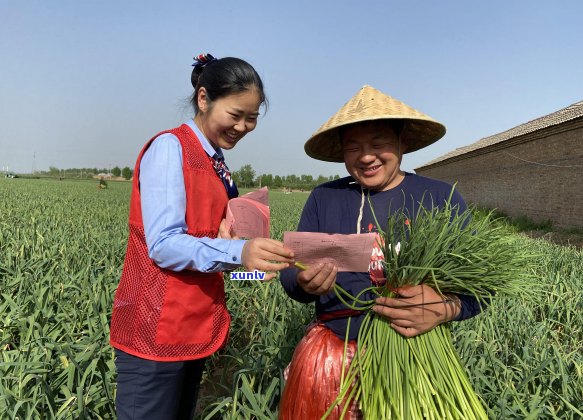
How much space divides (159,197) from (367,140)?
0.64 meters

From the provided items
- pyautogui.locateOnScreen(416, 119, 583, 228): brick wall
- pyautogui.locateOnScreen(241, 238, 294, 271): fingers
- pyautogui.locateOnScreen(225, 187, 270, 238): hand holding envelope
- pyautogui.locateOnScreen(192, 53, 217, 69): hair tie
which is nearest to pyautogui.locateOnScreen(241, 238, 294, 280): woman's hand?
pyautogui.locateOnScreen(241, 238, 294, 271): fingers

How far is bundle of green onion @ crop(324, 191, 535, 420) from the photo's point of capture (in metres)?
1.01

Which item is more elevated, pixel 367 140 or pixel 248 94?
pixel 248 94

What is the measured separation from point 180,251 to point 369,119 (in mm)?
655

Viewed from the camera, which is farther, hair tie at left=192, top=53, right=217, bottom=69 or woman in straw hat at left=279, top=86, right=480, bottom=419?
hair tie at left=192, top=53, right=217, bottom=69

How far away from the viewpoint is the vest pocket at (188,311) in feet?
3.74

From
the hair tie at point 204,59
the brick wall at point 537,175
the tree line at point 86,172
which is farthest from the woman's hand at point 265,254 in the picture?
the tree line at point 86,172

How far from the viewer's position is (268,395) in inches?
62.7

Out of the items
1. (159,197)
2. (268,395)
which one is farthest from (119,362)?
(268,395)

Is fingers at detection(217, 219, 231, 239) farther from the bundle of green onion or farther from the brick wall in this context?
the brick wall

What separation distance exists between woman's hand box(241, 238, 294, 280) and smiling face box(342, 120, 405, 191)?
16.8 inches

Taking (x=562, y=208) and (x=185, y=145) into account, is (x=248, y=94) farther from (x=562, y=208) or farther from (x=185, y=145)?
(x=562, y=208)

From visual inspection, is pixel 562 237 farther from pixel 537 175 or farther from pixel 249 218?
pixel 249 218

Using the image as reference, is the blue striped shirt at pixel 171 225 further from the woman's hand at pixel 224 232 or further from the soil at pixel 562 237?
the soil at pixel 562 237
